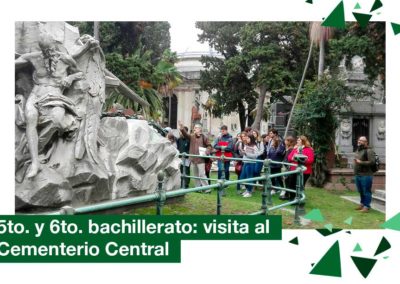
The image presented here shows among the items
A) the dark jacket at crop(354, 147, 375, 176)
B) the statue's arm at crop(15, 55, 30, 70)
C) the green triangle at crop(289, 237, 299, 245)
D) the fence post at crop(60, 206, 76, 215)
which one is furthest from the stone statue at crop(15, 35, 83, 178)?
the dark jacket at crop(354, 147, 375, 176)

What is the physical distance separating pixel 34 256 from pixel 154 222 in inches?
38.0

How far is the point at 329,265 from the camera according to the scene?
3.85 metres

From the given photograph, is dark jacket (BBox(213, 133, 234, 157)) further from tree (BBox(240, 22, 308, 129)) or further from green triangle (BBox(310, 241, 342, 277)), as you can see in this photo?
tree (BBox(240, 22, 308, 129))

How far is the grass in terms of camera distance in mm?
6328

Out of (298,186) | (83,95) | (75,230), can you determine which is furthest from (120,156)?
(75,230)

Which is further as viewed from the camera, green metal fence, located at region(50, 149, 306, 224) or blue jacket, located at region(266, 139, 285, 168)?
blue jacket, located at region(266, 139, 285, 168)

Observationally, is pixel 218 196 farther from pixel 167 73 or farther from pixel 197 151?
pixel 167 73

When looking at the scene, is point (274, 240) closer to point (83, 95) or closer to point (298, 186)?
point (298, 186)

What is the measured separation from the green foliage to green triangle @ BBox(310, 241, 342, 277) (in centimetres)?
694

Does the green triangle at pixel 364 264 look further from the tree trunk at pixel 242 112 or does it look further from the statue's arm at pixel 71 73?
the tree trunk at pixel 242 112

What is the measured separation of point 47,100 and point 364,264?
3960mm

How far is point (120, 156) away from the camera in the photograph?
20.4 feet

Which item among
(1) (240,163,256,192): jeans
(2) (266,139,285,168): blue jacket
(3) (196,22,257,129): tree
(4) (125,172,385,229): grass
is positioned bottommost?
(4) (125,172,385,229): grass

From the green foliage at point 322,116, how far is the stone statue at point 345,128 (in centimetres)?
83
